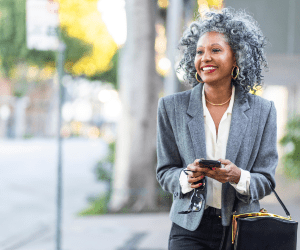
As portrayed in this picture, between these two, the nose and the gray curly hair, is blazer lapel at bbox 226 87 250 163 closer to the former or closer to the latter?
the gray curly hair

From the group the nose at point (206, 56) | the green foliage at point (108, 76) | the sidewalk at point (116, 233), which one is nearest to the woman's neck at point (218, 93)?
the nose at point (206, 56)

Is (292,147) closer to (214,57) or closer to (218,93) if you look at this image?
(218,93)

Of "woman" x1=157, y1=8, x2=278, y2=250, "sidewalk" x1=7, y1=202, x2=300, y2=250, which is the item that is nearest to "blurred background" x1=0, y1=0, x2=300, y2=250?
"sidewalk" x1=7, y1=202, x2=300, y2=250

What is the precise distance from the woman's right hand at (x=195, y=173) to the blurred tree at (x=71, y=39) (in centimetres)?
1051

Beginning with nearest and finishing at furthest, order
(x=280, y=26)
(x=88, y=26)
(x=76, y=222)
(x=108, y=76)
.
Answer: (x=76, y=222) < (x=280, y=26) < (x=88, y=26) < (x=108, y=76)

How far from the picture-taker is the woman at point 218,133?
193 cm

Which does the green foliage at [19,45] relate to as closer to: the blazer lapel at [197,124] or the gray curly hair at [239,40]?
the gray curly hair at [239,40]

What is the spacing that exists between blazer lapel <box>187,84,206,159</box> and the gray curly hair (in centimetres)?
20

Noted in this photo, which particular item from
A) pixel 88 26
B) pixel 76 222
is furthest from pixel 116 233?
pixel 88 26

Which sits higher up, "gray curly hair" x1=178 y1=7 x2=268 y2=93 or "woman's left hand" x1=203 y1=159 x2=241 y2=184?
"gray curly hair" x1=178 y1=7 x2=268 y2=93

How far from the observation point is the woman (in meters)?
1.93

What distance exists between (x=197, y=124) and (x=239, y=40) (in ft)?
1.57

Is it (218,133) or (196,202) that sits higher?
(218,133)

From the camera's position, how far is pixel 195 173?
1.80 metres
